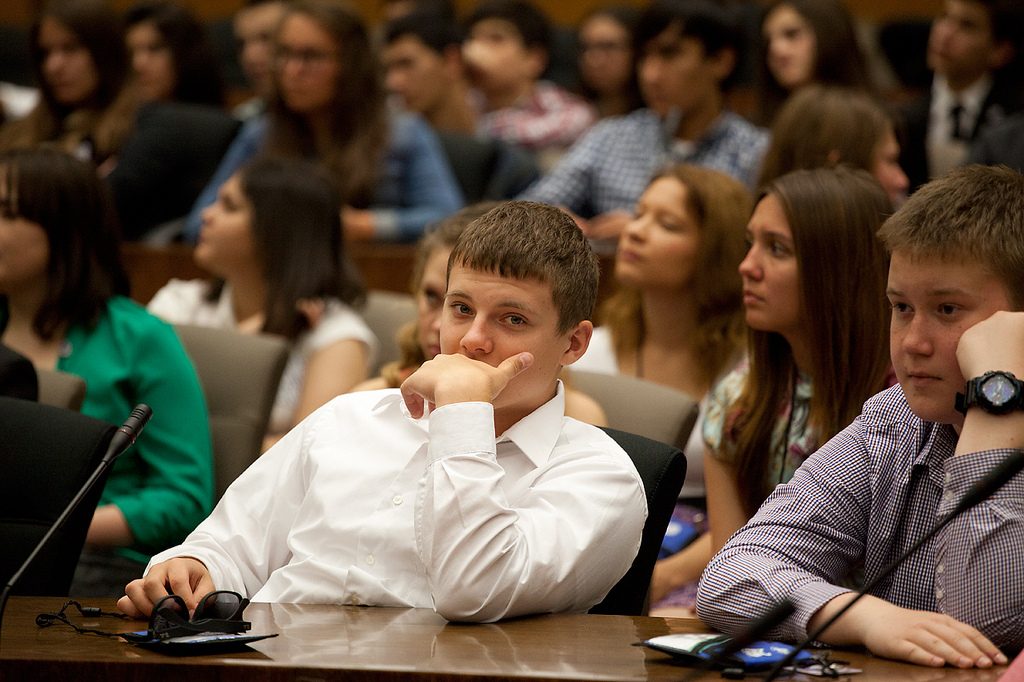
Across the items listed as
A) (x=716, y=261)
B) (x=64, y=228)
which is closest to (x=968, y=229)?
(x=716, y=261)

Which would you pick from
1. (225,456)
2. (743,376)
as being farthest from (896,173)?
(225,456)

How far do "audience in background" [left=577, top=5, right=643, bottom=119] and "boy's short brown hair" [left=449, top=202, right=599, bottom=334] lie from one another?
439 cm

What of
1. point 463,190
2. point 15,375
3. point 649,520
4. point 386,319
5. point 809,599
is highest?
point 809,599

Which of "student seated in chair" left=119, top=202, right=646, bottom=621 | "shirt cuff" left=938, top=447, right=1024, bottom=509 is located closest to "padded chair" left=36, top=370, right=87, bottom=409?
"student seated in chair" left=119, top=202, right=646, bottom=621

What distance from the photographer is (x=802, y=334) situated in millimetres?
2701

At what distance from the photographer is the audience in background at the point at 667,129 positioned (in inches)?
194

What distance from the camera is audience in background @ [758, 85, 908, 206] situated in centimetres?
378

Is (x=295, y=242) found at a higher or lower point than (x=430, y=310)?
lower

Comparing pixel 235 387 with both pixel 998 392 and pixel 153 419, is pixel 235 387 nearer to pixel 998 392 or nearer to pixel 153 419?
pixel 153 419

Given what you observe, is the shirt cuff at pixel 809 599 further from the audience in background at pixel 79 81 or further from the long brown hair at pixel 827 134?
the audience in background at pixel 79 81

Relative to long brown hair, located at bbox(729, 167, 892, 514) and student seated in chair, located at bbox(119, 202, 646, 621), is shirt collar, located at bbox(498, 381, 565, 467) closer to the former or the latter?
student seated in chair, located at bbox(119, 202, 646, 621)

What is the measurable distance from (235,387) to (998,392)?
6.89ft

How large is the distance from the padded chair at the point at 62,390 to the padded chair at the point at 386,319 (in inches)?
47.4

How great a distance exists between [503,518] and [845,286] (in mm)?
1082
